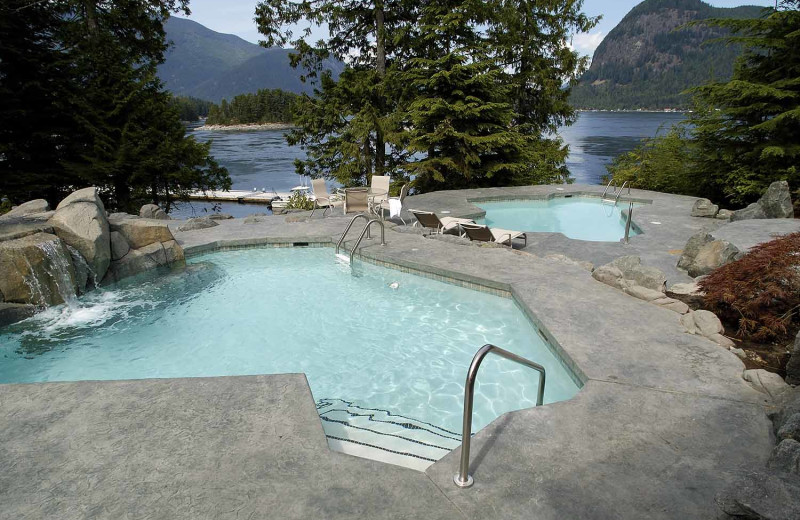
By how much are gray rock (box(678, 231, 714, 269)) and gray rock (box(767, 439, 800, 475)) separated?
16.9ft

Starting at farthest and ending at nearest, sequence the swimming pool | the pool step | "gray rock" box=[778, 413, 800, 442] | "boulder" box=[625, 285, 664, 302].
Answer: "boulder" box=[625, 285, 664, 302] → the swimming pool → the pool step → "gray rock" box=[778, 413, 800, 442]

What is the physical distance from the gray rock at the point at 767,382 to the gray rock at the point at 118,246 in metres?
7.57

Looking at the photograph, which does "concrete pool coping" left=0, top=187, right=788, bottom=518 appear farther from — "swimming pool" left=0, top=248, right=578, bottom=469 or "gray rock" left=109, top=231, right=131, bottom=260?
"gray rock" left=109, top=231, right=131, bottom=260

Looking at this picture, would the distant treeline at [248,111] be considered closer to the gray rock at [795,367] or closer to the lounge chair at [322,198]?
the lounge chair at [322,198]

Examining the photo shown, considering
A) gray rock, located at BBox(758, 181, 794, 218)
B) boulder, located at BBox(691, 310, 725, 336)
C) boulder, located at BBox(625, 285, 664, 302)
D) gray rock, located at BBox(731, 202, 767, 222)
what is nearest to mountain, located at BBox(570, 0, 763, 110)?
gray rock, located at BBox(731, 202, 767, 222)

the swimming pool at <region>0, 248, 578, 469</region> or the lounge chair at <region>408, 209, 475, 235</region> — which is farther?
the lounge chair at <region>408, 209, 475, 235</region>

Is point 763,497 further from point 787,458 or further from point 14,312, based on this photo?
point 14,312

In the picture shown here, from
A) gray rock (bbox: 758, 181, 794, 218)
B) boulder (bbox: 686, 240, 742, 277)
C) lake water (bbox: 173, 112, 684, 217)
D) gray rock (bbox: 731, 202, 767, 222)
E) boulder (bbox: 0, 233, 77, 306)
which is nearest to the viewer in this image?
boulder (bbox: 0, 233, 77, 306)

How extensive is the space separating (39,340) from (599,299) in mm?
6209

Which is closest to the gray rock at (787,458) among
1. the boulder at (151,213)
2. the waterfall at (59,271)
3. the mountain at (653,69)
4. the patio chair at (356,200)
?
the waterfall at (59,271)

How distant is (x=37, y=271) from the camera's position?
546 centimetres

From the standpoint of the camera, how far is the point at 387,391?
4184 mm

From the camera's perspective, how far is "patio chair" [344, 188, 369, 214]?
34.2 feet

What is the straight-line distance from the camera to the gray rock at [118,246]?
6652 millimetres
